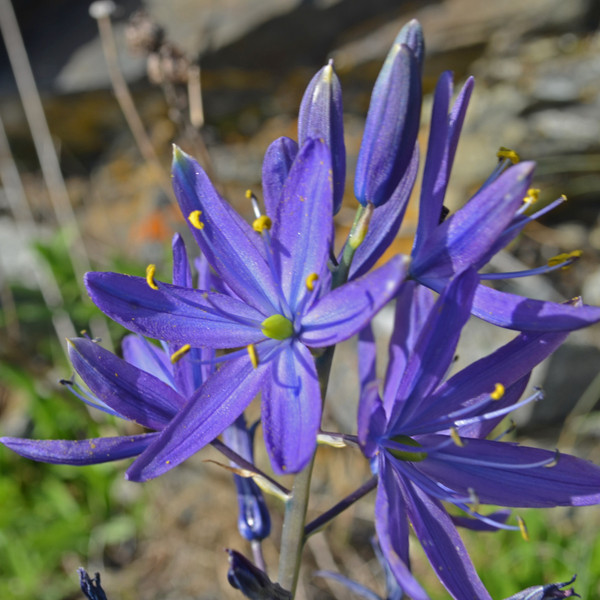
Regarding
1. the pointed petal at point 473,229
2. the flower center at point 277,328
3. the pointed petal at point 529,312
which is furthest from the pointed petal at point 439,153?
the flower center at point 277,328

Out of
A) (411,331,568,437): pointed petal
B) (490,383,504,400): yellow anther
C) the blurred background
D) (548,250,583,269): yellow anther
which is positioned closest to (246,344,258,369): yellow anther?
(411,331,568,437): pointed petal

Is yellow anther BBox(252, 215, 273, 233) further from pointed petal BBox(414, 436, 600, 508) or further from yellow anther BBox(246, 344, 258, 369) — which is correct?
pointed petal BBox(414, 436, 600, 508)

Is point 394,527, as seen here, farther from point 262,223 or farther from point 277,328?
point 262,223

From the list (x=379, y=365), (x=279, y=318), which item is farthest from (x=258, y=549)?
(x=379, y=365)

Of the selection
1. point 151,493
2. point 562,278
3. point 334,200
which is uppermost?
point 334,200

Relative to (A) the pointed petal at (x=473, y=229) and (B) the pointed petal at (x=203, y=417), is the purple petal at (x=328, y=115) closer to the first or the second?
(A) the pointed petal at (x=473, y=229)

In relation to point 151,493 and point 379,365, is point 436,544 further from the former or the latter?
point 151,493

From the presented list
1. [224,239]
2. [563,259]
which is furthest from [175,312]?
[563,259]
